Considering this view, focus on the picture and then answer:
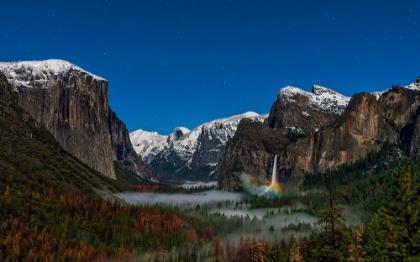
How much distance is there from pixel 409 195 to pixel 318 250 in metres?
13.2

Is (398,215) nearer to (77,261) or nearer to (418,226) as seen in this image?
(418,226)

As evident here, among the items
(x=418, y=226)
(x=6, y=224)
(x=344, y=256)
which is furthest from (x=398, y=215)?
(x=6, y=224)

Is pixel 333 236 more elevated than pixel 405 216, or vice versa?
pixel 405 216

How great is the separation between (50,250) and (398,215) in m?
176

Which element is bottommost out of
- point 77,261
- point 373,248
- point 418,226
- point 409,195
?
point 77,261

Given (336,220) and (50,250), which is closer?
(336,220)

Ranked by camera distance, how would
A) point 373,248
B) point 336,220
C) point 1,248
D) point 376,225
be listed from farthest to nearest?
point 1,248
point 376,225
point 373,248
point 336,220

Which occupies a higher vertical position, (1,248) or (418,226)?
(418,226)

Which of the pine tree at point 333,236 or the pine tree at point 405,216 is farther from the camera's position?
the pine tree at point 405,216

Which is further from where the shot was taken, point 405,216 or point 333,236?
point 405,216

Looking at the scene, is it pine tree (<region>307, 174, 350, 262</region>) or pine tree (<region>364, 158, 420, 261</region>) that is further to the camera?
pine tree (<region>364, 158, 420, 261</region>)

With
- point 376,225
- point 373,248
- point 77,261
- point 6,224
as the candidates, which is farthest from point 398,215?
point 6,224

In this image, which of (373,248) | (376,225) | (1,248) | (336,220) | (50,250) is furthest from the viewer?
(50,250)

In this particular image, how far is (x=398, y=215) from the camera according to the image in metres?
53.1
